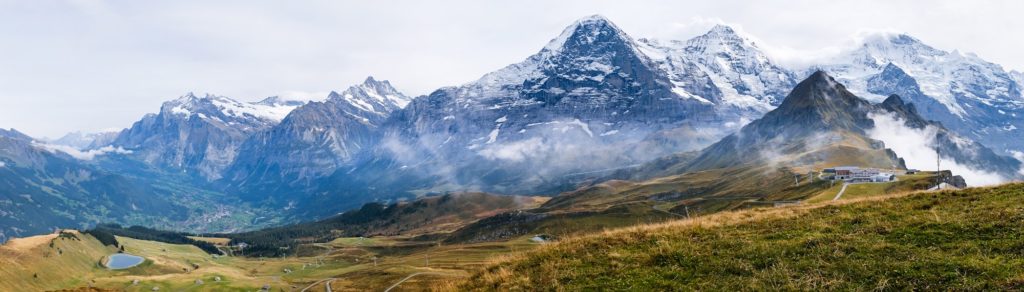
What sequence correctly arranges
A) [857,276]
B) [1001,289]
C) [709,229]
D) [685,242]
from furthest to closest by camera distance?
[709,229] → [685,242] → [857,276] → [1001,289]

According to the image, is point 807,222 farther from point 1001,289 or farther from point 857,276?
point 1001,289

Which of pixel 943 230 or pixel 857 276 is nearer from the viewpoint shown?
pixel 857 276

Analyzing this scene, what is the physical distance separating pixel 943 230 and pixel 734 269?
29.5 feet

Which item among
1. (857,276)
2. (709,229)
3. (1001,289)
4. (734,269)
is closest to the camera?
(1001,289)

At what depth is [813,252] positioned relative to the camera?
24906 mm

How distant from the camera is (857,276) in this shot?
2181cm

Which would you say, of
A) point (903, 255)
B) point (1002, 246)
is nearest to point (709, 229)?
point (903, 255)

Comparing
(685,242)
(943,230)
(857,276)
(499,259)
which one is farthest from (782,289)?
(499,259)

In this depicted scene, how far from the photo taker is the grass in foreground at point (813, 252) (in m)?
21.4

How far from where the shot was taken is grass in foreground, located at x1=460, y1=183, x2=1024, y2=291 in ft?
70.1

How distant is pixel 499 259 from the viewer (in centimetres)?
3238

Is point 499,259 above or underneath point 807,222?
underneath

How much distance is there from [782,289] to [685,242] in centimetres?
735

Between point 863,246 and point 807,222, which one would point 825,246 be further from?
point 807,222
